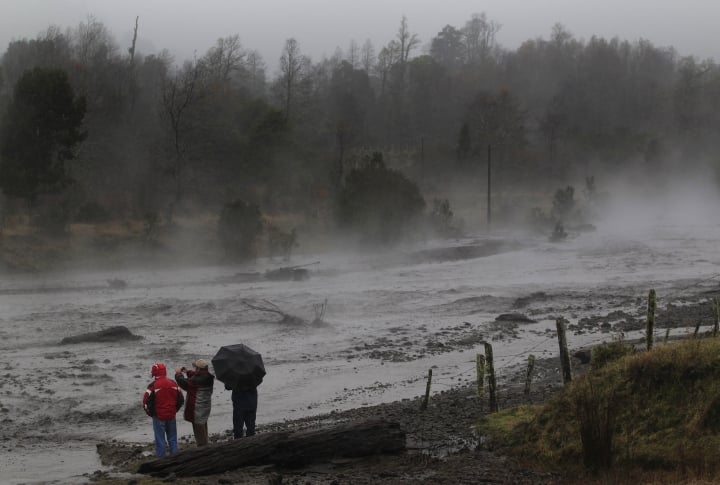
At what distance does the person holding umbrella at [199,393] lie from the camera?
45.6ft

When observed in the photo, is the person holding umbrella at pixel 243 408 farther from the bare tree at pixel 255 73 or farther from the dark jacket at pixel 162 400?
the bare tree at pixel 255 73

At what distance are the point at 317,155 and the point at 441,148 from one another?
25094 mm

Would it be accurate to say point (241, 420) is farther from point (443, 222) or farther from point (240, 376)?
point (443, 222)

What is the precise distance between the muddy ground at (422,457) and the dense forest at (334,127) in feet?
109

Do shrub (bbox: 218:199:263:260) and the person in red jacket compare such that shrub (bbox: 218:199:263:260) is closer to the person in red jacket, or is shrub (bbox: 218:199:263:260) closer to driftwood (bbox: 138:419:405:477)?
the person in red jacket

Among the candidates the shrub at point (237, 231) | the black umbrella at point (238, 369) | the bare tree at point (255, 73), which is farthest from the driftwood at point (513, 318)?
the bare tree at point (255, 73)

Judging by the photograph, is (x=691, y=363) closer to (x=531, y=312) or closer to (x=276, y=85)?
(x=531, y=312)

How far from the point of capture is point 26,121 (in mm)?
47938

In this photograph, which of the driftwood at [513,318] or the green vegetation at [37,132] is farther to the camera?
the green vegetation at [37,132]

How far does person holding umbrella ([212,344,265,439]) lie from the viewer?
13.8 meters

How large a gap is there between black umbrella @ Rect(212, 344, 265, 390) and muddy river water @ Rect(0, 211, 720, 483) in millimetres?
2790

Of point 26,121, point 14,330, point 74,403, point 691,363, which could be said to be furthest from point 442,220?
point 691,363

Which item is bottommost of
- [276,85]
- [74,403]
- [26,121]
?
[74,403]

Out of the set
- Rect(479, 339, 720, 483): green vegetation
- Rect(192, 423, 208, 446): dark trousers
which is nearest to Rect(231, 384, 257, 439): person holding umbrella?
Rect(192, 423, 208, 446): dark trousers
